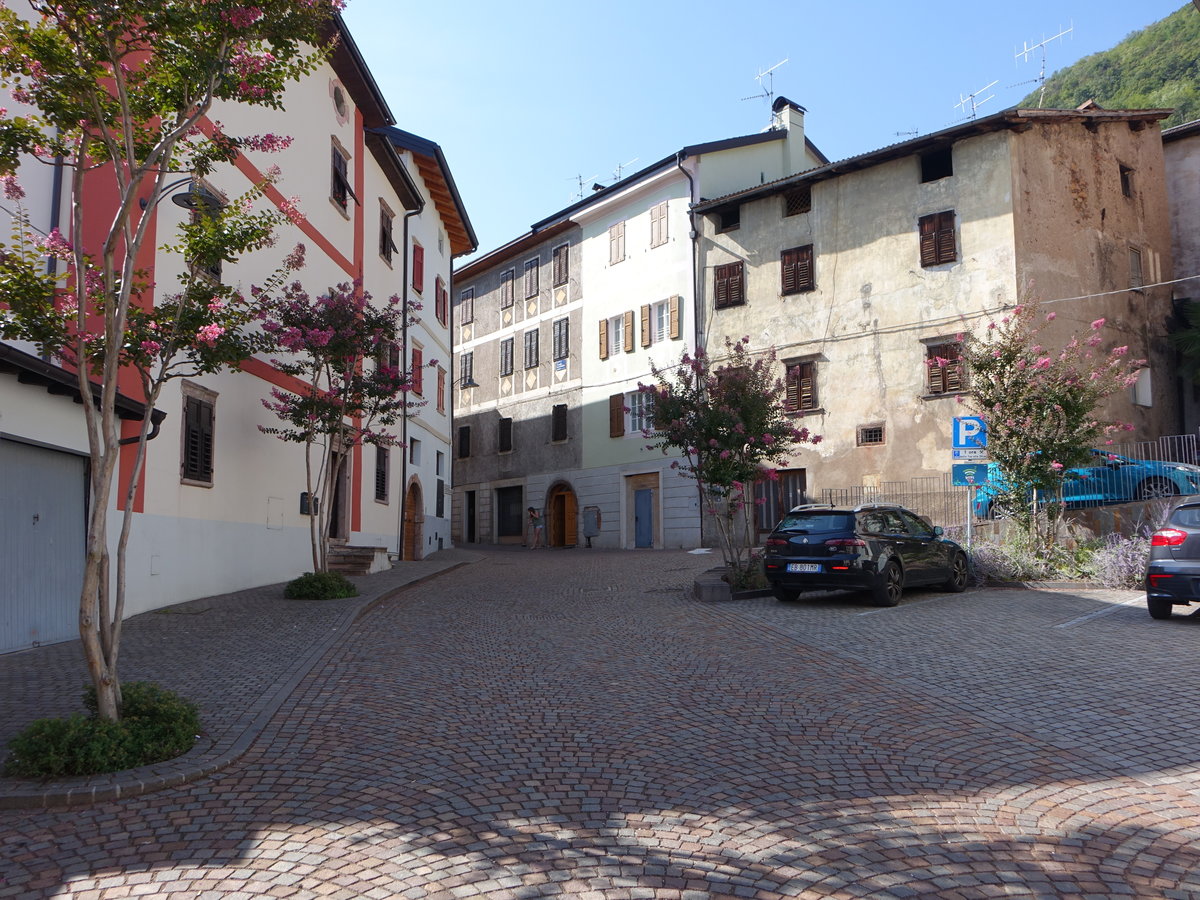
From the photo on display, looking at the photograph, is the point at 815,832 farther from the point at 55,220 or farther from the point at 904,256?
the point at 904,256

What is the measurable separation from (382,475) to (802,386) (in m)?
11.4

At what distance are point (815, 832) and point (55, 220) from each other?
1045cm

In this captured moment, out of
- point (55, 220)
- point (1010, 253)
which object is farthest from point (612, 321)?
point (55, 220)

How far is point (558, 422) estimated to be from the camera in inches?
1419

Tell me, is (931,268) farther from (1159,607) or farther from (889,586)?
(1159,607)

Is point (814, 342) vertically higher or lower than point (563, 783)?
higher

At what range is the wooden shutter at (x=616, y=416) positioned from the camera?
33.0m

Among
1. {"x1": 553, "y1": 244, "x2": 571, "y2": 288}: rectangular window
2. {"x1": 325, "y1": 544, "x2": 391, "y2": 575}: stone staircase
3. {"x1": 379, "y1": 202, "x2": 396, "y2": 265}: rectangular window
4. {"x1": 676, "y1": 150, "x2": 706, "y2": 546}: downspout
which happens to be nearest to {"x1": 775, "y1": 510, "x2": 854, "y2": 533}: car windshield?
{"x1": 325, "y1": 544, "x2": 391, "y2": 575}: stone staircase

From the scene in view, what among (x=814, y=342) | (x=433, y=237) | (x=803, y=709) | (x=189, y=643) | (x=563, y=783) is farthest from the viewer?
(x=433, y=237)

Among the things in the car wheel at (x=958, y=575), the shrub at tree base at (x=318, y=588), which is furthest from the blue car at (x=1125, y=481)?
the shrub at tree base at (x=318, y=588)

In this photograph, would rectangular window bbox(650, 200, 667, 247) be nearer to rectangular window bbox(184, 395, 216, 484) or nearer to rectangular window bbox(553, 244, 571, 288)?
rectangular window bbox(553, 244, 571, 288)

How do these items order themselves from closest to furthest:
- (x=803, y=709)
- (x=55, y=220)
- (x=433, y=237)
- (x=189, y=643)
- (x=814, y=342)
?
(x=803, y=709), (x=189, y=643), (x=55, y=220), (x=814, y=342), (x=433, y=237)

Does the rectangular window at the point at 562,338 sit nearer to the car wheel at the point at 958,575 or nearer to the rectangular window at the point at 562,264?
the rectangular window at the point at 562,264

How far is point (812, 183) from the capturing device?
28.0 meters
